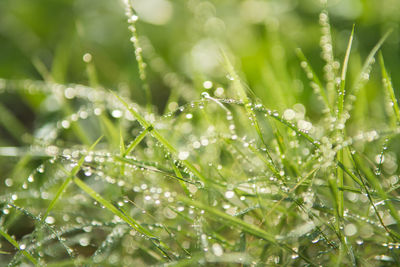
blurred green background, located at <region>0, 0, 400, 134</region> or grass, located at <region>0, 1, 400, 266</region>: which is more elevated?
blurred green background, located at <region>0, 0, 400, 134</region>

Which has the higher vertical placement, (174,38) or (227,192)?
(174,38)

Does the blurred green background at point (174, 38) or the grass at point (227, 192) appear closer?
the grass at point (227, 192)

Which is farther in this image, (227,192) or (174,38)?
(174,38)

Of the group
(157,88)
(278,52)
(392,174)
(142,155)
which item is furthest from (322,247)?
(157,88)

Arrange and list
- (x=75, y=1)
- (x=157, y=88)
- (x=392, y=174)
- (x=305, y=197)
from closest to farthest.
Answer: (x=305, y=197) < (x=392, y=174) < (x=157, y=88) < (x=75, y=1)

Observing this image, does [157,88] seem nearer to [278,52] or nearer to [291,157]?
[278,52]

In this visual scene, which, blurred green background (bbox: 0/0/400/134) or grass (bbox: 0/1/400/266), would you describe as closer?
grass (bbox: 0/1/400/266)

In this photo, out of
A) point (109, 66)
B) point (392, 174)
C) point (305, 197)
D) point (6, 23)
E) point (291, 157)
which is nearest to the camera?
point (305, 197)

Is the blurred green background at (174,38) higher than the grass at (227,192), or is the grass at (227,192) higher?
the blurred green background at (174,38)
